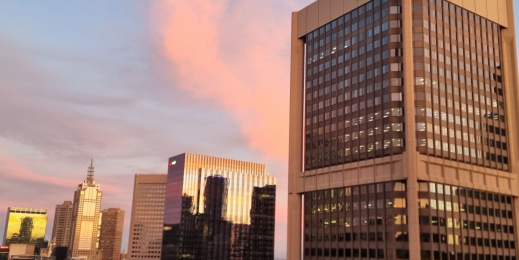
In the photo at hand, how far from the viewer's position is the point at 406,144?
121188 mm

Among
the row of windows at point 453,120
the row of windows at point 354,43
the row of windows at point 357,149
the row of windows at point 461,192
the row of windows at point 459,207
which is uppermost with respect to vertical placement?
the row of windows at point 354,43

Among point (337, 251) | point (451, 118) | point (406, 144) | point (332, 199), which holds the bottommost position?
point (337, 251)

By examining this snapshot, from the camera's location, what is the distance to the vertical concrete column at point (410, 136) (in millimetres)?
114125

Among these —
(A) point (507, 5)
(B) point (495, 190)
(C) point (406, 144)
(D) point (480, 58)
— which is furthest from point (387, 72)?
(A) point (507, 5)

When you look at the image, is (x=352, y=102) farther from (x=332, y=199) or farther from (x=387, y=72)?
(x=332, y=199)

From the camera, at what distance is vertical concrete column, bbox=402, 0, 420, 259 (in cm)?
11412

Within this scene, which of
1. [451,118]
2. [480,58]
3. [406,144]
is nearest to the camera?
[406,144]

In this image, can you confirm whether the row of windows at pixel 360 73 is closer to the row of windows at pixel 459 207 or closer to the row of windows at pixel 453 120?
the row of windows at pixel 453 120

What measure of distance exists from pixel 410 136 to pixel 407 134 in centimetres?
101

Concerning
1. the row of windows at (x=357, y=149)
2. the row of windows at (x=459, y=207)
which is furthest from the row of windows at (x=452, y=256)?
the row of windows at (x=357, y=149)

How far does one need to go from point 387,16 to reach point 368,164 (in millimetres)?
37978

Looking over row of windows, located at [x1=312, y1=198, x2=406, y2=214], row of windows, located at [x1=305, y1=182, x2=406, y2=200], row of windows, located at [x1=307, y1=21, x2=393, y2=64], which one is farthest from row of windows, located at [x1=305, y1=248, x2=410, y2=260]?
row of windows, located at [x1=307, y1=21, x2=393, y2=64]

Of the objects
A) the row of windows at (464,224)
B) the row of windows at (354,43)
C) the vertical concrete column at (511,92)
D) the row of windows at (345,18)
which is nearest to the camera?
the row of windows at (464,224)

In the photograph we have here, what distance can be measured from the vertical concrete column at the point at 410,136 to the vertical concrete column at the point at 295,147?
121 ft
